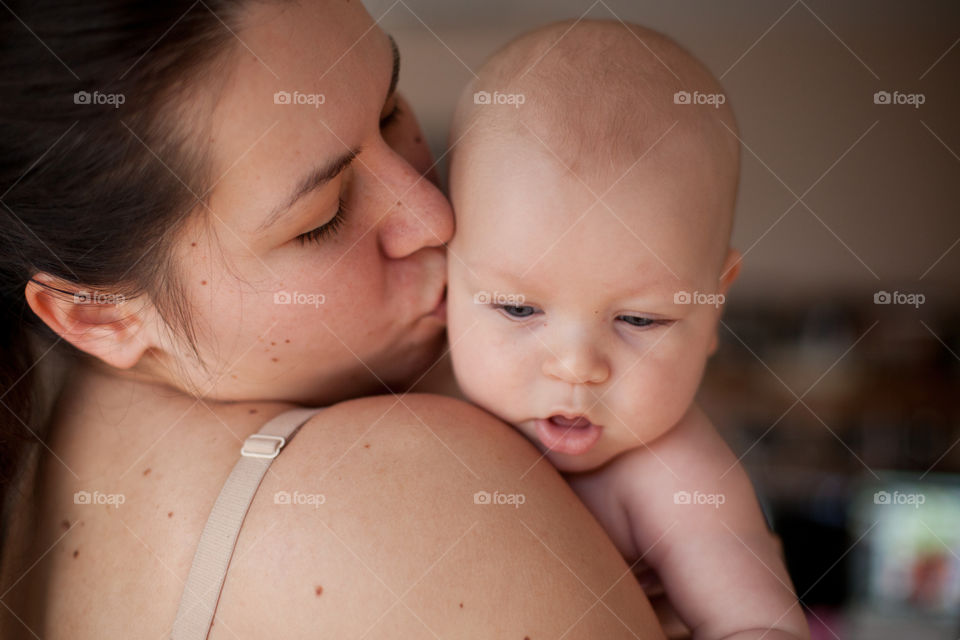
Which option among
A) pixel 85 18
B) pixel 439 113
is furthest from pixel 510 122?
pixel 439 113

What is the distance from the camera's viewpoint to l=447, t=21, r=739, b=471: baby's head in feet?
3.23

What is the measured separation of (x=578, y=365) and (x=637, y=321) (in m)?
0.12

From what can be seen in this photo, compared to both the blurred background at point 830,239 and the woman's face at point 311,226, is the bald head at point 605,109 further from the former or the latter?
the blurred background at point 830,239

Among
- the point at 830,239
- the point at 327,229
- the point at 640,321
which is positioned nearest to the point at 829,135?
the point at 830,239

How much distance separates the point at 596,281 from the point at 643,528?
39 centimetres

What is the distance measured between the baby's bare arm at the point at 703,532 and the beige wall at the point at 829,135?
342 cm

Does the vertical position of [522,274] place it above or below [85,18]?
below

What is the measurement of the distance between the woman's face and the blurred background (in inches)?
116

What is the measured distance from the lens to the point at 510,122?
1.04 m

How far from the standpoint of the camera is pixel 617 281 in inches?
38.9

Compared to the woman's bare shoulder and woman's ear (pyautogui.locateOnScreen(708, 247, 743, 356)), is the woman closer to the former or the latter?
the woman's bare shoulder

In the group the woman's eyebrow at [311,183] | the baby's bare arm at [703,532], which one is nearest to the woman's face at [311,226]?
the woman's eyebrow at [311,183]

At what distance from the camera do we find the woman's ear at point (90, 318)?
37.9 inches

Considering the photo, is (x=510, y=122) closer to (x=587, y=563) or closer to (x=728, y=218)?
(x=728, y=218)
